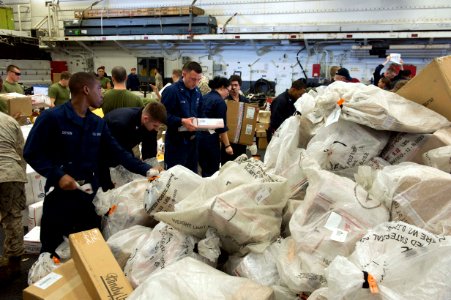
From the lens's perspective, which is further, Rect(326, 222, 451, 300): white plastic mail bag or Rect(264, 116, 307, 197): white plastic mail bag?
Rect(264, 116, 307, 197): white plastic mail bag

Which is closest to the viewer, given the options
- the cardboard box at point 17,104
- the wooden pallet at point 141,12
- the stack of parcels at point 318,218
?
the stack of parcels at point 318,218

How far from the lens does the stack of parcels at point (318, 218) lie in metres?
1.02

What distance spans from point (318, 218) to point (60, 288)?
101 centimetres

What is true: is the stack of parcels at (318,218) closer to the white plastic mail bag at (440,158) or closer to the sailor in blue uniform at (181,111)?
the white plastic mail bag at (440,158)

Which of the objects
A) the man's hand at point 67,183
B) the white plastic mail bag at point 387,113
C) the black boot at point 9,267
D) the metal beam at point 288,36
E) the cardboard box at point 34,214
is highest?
the metal beam at point 288,36

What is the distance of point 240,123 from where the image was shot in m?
4.65

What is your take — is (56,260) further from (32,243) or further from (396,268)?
(396,268)

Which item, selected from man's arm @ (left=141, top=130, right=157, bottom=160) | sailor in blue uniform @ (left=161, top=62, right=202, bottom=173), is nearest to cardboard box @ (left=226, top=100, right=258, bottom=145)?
sailor in blue uniform @ (left=161, top=62, right=202, bottom=173)

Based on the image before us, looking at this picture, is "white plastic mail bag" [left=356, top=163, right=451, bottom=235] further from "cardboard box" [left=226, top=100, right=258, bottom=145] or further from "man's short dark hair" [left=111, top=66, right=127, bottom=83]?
"cardboard box" [left=226, top=100, right=258, bottom=145]

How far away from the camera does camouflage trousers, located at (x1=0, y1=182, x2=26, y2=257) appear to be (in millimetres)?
2523

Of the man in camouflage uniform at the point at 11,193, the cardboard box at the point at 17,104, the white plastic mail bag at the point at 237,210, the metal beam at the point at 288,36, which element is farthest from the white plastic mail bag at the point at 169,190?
the metal beam at the point at 288,36

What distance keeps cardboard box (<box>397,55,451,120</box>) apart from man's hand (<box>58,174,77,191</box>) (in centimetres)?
176

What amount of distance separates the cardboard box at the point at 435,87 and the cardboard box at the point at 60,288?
5.55 feet

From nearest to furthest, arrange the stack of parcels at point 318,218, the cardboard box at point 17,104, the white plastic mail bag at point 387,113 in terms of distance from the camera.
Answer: the stack of parcels at point 318,218 → the white plastic mail bag at point 387,113 → the cardboard box at point 17,104
